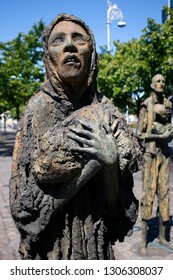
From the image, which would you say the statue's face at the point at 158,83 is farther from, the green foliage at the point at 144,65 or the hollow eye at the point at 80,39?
the green foliage at the point at 144,65

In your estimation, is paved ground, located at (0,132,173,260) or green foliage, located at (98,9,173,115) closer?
paved ground, located at (0,132,173,260)

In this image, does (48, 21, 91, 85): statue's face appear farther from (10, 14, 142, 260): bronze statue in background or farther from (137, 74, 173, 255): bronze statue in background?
(137, 74, 173, 255): bronze statue in background

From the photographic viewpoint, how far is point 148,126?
5867 millimetres

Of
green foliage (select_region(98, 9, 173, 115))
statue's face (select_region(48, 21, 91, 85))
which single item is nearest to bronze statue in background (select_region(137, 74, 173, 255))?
statue's face (select_region(48, 21, 91, 85))

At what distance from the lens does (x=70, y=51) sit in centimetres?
193

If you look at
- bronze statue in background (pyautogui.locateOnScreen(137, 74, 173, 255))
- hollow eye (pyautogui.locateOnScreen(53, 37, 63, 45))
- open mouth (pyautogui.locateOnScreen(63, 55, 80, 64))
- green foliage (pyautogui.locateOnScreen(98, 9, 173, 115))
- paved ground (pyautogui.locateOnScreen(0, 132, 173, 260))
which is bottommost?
paved ground (pyautogui.locateOnScreen(0, 132, 173, 260))

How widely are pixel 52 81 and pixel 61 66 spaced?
0.11 m

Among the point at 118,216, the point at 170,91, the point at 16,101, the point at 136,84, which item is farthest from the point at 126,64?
the point at 118,216

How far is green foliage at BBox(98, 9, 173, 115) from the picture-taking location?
54.6ft

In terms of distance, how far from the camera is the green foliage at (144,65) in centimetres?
1666

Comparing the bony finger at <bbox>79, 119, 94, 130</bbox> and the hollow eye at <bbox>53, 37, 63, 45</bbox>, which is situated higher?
the hollow eye at <bbox>53, 37, 63, 45</bbox>

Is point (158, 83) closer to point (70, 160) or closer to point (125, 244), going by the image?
point (125, 244)

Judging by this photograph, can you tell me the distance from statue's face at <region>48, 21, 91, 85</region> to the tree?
1895cm

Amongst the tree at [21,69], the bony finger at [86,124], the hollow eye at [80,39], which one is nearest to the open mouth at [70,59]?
the hollow eye at [80,39]
